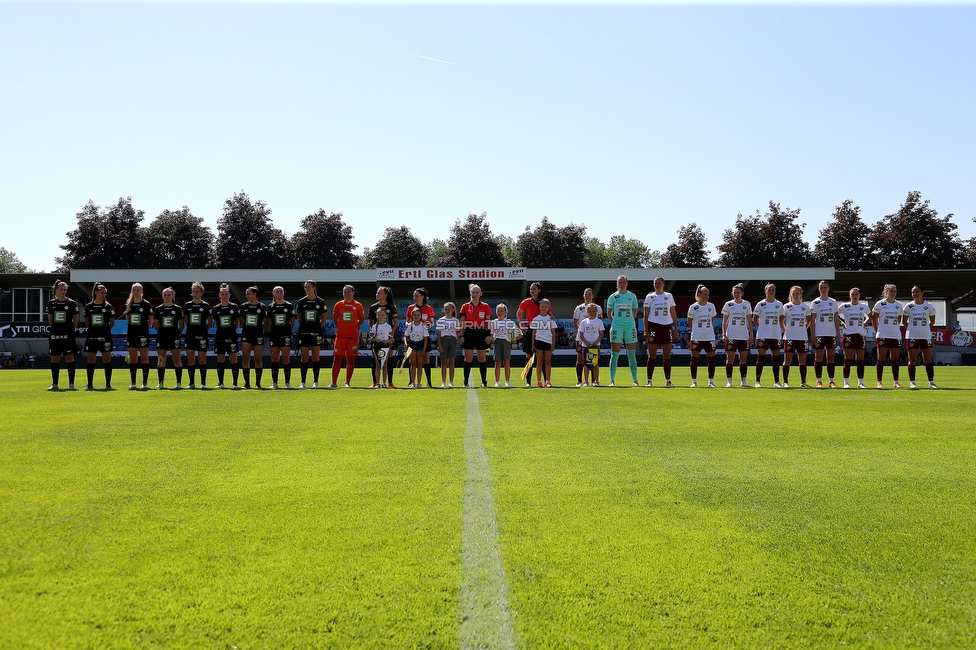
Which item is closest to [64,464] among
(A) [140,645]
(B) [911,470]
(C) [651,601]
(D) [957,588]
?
(A) [140,645]

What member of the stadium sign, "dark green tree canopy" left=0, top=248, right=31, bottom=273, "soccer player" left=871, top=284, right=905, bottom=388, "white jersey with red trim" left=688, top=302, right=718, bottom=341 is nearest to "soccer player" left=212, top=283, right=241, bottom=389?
"white jersey with red trim" left=688, top=302, right=718, bottom=341

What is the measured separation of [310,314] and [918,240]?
210 feet

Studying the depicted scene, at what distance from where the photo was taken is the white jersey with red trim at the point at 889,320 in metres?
14.5

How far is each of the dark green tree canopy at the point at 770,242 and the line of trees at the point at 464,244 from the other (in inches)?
3.4

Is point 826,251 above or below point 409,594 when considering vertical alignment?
A: above

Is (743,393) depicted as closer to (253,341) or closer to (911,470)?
(911,470)

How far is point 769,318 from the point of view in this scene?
14695 millimetres

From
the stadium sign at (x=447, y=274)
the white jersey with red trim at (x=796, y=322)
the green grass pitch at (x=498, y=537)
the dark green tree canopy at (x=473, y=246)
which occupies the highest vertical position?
the dark green tree canopy at (x=473, y=246)

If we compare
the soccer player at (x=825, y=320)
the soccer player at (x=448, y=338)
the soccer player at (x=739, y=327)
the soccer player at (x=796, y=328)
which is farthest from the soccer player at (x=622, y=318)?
the soccer player at (x=825, y=320)

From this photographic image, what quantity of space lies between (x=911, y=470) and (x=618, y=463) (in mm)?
A: 1978

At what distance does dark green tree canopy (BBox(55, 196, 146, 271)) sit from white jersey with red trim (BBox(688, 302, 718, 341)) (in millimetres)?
65410

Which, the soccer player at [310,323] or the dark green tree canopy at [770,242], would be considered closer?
the soccer player at [310,323]

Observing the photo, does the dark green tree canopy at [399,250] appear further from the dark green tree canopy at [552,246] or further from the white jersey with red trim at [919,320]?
the white jersey with red trim at [919,320]

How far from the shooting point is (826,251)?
220ft
